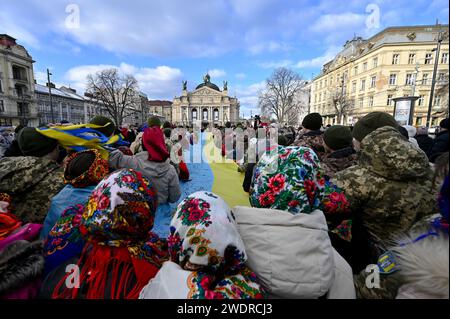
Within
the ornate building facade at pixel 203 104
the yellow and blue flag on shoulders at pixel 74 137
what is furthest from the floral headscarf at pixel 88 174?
the ornate building facade at pixel 203 104

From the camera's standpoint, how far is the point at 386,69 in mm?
34531

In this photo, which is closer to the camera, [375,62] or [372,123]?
[372,123]

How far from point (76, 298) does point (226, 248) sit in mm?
760

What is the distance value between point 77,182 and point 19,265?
2.64 feet

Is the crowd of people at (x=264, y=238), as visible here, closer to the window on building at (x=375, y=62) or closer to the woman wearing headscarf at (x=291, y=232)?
the woman wearing headscarf at (x=291, y=232)

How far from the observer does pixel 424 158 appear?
1454mm

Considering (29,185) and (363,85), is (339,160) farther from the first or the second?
(363,85)

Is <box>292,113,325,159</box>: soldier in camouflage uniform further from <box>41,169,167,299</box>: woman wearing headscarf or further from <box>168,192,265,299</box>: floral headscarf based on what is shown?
<box>41,169,167,299</box>: woman wearing headscarf

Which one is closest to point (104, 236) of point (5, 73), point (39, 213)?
point (39, 213)

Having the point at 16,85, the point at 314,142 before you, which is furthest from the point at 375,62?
the point at 16,85

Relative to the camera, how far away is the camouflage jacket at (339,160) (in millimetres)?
2408

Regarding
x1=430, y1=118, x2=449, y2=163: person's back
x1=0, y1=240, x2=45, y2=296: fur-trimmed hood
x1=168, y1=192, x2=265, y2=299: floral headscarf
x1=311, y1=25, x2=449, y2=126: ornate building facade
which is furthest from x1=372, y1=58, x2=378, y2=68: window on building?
x1=0, y1=240, x2=45, y2=296: fur-trimmed hood
